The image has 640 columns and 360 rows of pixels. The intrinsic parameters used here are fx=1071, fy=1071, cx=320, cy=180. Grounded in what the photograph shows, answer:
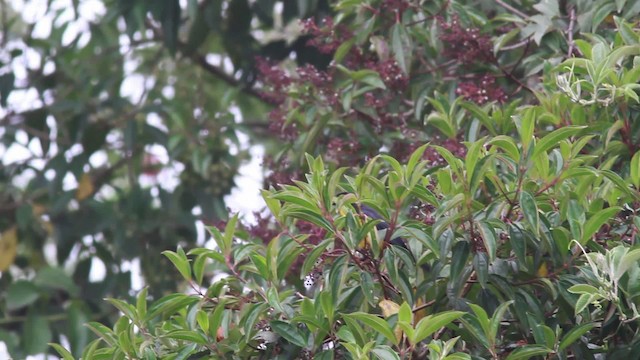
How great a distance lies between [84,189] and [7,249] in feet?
1.15

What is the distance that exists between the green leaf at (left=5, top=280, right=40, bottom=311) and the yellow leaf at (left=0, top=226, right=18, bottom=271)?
30cm

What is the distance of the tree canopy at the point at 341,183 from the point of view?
1.70 m

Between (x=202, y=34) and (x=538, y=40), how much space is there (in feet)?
5.04

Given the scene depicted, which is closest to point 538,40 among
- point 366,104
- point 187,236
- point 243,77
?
point 366,104

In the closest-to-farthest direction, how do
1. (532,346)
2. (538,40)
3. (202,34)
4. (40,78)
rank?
1. (532,346)
2. (538,40)
3. (202,34)
4. (40,78)

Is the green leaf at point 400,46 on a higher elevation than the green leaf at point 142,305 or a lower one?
higher

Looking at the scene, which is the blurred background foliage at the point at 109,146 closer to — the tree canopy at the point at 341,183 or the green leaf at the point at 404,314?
the tree canopy at the point at 341,183

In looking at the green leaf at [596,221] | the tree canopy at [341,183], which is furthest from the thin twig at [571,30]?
the green leaf at [596,221]

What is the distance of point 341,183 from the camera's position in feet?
5.99

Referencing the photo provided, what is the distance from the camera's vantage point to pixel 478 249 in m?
1.74

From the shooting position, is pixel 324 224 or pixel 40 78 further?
pixel 40 78

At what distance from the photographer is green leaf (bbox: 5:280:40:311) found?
344 cm

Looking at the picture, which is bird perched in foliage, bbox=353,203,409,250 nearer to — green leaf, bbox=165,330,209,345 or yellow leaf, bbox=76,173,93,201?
green leaf, bbox=165,330,209,345

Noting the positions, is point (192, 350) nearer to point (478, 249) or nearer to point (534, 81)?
point (478, 249)
